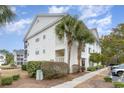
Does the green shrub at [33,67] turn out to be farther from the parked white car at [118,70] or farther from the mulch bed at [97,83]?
the parked white car at [118,70]

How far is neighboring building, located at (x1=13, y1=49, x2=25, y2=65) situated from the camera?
1521 cm

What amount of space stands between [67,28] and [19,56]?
4.06m

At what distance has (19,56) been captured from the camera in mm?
15828

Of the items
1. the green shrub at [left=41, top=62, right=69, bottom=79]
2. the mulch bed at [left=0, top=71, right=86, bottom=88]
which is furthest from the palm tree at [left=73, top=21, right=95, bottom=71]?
the mulch bed at [left=0, top=71, right=86, bottom=88]

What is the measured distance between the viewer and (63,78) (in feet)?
54.9

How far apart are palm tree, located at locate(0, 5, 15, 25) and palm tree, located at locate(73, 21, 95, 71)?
19.0 ft

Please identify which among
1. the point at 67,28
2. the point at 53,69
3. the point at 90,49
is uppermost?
the point at 67,28

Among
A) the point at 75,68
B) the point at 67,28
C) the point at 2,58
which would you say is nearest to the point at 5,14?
the point at 2,58

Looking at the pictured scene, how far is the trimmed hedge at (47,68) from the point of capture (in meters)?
16.2

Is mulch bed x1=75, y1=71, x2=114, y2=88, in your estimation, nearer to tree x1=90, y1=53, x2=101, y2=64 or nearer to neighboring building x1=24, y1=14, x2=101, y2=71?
tree x1=90, y1=53, x2=101, y2=64

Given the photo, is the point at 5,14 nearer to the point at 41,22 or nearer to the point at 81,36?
the point at 41,22

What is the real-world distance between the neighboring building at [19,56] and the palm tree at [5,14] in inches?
98.1
